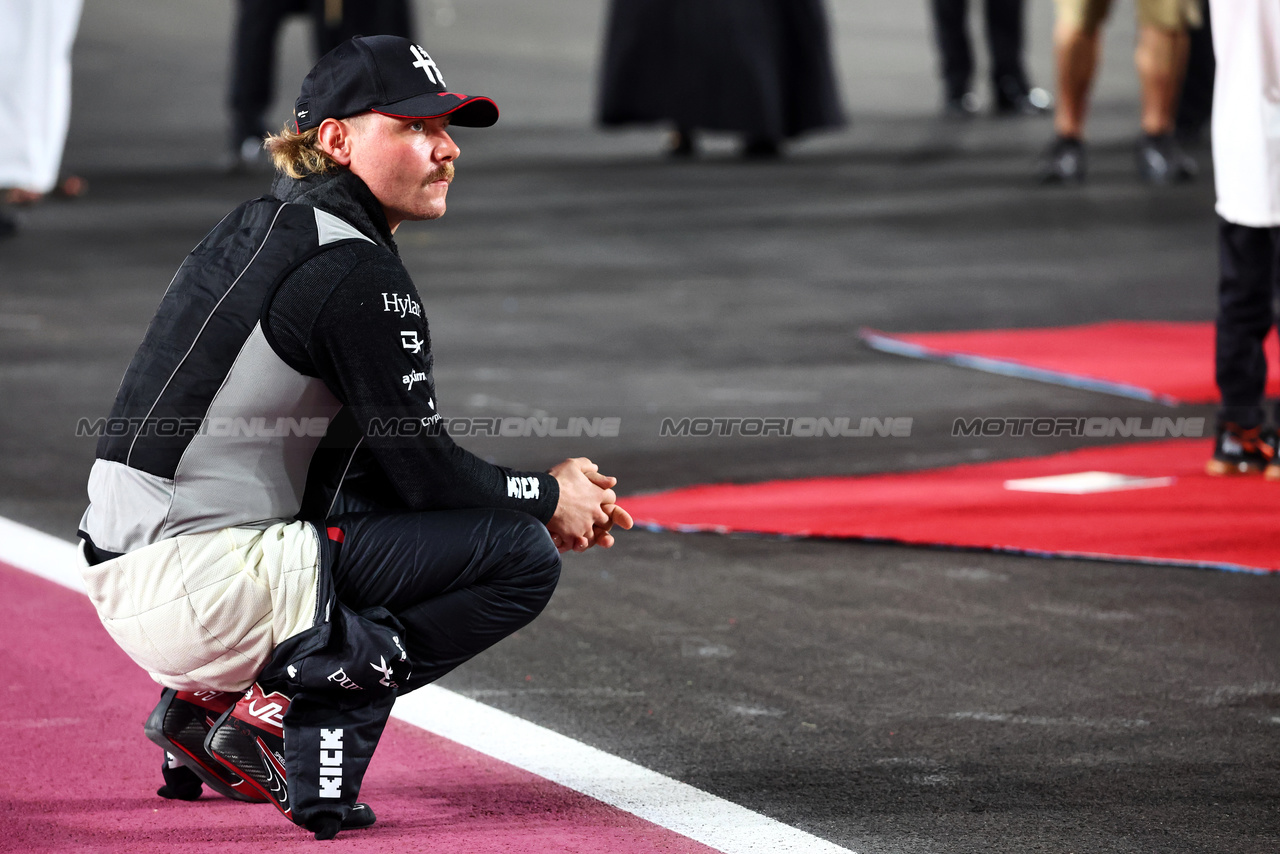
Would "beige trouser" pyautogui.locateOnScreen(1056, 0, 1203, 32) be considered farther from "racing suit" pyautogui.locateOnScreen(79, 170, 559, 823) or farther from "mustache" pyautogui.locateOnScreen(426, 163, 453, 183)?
"racing suit" pyautogui.locateOnScreen(79, 170, 559, 823)

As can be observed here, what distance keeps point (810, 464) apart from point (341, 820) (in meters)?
3.07

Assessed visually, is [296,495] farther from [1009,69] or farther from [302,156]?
[1009,69]

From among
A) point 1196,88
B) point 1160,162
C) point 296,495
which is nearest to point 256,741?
point 296,495

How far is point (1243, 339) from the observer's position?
18.7 ft

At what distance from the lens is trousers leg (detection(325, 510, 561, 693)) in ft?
10.6

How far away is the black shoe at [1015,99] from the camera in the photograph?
17234 millimetres

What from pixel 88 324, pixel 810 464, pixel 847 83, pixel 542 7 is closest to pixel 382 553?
pixel 810 464

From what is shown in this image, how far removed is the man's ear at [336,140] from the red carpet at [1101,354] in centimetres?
421

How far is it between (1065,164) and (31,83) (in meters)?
6.62

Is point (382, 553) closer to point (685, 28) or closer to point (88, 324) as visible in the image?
point (88, 324)

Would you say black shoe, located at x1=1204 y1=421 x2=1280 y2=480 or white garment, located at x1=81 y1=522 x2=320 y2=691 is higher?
white garment, located at x1=81 y1=522 x2=320 y2=691

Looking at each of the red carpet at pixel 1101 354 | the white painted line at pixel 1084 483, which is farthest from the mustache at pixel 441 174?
the red carpet at pixel 1101 354

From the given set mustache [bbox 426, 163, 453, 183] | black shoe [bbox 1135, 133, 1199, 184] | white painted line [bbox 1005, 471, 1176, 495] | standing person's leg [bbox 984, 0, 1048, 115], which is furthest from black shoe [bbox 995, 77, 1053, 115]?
mustache [bbox 426, 163, 453, 183]

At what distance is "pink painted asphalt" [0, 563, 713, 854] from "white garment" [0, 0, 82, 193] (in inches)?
288
